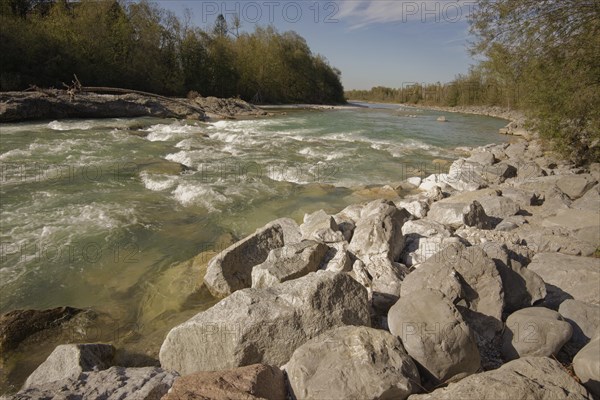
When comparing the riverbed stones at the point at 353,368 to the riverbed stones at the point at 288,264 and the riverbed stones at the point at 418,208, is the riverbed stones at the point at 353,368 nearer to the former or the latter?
the riverbed stones at the point at 288,264

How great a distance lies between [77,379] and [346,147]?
47.6ft

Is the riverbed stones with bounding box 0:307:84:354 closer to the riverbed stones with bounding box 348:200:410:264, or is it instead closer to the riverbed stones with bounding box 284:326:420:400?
the riverbed stones with bounding box 284:326:420:400

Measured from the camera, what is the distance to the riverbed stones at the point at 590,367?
246 centimetres

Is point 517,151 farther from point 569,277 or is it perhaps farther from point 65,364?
point 65,364

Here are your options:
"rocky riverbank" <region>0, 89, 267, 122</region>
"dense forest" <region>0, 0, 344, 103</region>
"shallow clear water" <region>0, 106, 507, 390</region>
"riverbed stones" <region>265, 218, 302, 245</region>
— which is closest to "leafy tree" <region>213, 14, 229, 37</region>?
"dense forest" <region>0, 0, 344, 103</region>

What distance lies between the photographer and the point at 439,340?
8.68 ft

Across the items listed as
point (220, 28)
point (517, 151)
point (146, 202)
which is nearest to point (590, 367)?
point (146, 202)

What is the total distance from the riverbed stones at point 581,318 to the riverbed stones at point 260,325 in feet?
6.41

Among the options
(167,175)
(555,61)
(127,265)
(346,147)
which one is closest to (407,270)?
(127,265)

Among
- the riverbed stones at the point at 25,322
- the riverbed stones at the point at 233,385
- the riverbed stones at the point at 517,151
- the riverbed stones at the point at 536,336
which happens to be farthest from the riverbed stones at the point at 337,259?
the riverbed stones at the point at 517,151

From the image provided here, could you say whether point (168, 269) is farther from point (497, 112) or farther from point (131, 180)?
point (497, 112)

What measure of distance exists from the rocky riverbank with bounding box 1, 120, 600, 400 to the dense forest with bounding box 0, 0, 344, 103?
31955 mm

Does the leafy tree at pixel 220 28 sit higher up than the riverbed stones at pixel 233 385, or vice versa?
the leafy tree at pixel 220 28

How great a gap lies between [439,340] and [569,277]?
245 cm
